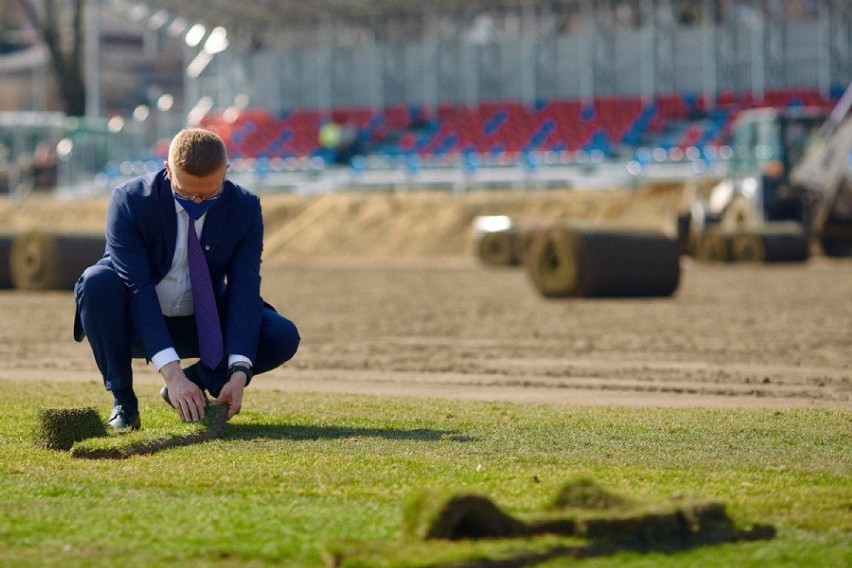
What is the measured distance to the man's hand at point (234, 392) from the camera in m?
7.25

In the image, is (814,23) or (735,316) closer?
(735,316)

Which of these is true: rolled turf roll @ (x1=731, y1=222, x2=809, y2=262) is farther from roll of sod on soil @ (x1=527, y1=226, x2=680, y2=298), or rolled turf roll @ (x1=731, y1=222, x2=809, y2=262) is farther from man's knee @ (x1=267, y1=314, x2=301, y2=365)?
man's knee @ (x1=267, y1=314, x2=301, y2=365)

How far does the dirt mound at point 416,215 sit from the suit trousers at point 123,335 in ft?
110

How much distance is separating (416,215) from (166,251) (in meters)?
38.6

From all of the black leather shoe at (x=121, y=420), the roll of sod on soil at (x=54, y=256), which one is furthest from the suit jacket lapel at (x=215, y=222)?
the roll of sod on soil at (x=54, y=256)

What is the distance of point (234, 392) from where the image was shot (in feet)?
23.8

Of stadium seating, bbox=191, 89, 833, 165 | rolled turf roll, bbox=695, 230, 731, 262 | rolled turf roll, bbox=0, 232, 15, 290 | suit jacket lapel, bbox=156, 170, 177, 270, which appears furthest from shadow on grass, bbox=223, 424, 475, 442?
stadium seating, bbox=191, 89, 833, 165

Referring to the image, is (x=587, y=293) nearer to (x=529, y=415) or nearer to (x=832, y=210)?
(x=529, y=415)

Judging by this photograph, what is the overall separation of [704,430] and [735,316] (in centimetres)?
1002

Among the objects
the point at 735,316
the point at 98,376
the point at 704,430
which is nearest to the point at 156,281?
the point at 704,430

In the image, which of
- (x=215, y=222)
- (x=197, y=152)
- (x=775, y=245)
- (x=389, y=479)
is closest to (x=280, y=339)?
(x=215, y=222)

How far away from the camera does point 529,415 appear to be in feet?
27.8

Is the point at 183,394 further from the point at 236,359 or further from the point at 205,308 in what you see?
the point at 205,308

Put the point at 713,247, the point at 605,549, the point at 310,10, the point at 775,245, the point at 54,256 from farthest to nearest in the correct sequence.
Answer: the point at 310,10
the point at 713,247
the point at 775,245
the point at 54,256
the point at 605,549
